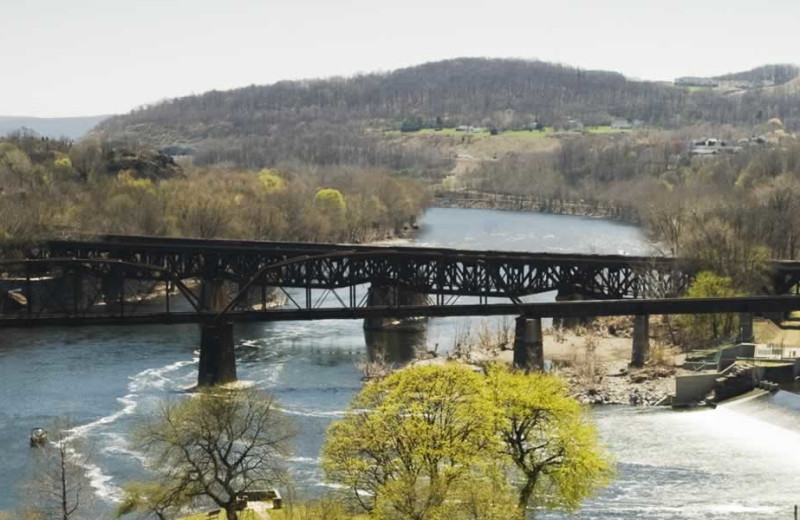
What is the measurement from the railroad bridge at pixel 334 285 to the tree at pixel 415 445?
32051 millimetres

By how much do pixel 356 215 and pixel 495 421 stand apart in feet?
446

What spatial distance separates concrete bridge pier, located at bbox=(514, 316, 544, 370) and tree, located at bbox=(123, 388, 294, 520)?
22.8m

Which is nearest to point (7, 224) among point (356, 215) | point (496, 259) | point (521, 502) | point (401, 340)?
point (401, 340)

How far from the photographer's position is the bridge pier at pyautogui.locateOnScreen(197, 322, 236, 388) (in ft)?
278

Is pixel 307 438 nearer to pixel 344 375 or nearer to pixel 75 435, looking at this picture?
pixel 75 435

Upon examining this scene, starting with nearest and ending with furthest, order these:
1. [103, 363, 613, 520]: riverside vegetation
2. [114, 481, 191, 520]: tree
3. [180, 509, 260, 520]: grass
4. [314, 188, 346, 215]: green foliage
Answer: [103, 363, 613, 520]: riverside vegetation, [180, 509, 260, 520]: grass, [114, 481, 191, 520]: tree, [314, 188, 346, 215]: green foliage

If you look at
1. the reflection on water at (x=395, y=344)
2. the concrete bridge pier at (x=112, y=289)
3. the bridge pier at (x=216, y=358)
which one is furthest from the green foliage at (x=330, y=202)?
the bridge pier at (x=216, y=358)

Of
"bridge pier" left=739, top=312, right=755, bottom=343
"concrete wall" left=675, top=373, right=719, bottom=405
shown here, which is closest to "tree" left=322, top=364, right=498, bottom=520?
"concrete wall" left=675, top=373, right=719, bottom=405

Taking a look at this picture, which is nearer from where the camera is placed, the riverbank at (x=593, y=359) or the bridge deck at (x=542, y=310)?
the riverbank at (x=593, y=359)

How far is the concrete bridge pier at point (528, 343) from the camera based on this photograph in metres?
86.9

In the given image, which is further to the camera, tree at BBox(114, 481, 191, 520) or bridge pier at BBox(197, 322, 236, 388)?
bridge pier at BBox(197, 322, 236, 388)

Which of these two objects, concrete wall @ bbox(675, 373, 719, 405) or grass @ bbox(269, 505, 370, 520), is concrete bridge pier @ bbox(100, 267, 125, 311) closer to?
concrete wall @ bbox(675, 373, 719, 405)

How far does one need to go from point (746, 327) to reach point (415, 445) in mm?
45345

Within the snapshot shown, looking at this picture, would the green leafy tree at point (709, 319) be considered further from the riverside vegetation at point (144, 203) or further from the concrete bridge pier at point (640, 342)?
the riverside vegetation at point (144, 203)
